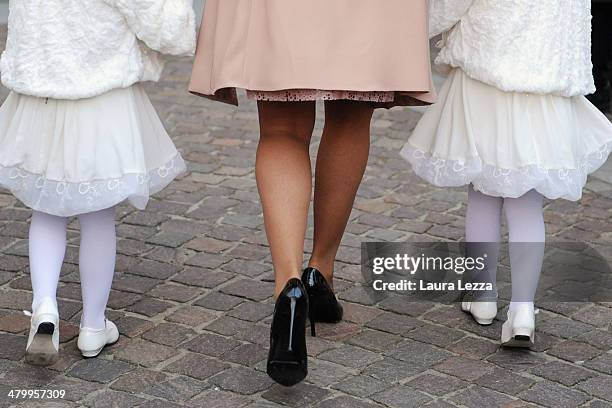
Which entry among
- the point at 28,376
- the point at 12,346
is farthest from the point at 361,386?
the point at 12,346

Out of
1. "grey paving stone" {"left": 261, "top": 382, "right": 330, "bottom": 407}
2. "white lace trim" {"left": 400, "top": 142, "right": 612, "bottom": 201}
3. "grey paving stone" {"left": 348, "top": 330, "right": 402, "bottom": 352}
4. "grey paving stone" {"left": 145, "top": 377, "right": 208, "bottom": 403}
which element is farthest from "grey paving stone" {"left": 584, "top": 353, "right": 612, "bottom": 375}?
"grey paving stone" {"left": 145, "top": 377, "right": 208, "bottom": 403}

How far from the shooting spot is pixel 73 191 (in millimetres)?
3385

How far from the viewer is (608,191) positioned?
543 centimetres

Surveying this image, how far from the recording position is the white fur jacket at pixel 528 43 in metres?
3.46

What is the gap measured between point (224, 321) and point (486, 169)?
100 centimetres

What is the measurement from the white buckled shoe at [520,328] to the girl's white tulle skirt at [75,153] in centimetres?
120

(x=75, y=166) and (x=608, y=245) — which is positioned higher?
(x=75, y=166)

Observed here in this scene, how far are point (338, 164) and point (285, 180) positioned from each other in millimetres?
381

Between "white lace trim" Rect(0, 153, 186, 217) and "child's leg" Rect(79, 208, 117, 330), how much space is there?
12 cm

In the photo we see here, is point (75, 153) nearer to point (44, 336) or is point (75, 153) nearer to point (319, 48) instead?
point (44, 336)

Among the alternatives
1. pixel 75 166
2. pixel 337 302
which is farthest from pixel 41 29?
pixel 337 302

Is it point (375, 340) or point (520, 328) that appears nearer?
point (520, 328)

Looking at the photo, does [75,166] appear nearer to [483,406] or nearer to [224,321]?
[224,321]

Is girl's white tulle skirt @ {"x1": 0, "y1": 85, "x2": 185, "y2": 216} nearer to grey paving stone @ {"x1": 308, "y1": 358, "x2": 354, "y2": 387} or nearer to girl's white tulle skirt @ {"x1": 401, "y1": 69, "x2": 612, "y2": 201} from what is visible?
grey paving stone @ {"x1": 308, "y1": 358, "x2": 354, "y2": 387}
